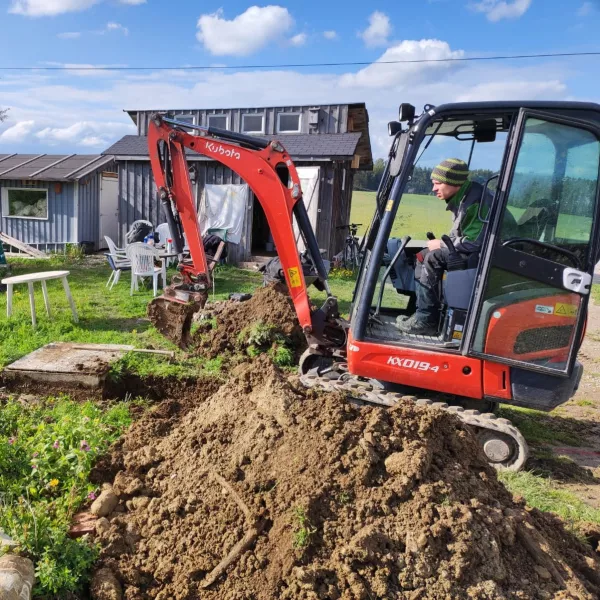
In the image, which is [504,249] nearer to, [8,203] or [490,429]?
[490,429]

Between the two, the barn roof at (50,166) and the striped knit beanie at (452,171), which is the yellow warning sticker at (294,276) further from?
the barn roof at (50,166)

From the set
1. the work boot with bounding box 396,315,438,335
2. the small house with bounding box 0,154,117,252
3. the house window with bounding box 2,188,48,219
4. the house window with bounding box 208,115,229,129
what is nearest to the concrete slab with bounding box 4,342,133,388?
the work boot with bounding box 396,315,438,335

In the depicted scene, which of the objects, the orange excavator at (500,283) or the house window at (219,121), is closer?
the orange excavator at (500,283)

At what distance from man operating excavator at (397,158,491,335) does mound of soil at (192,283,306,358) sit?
2.55 m

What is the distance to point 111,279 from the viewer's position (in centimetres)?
1171

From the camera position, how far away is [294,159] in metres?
14.3

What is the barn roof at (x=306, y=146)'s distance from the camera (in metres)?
14.0

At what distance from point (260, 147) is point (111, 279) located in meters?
7.32

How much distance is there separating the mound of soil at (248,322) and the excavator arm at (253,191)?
2.89 feet

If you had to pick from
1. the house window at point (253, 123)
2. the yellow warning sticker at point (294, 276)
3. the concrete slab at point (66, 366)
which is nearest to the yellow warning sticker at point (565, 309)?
the yellow warning sticker at point (294, 276)

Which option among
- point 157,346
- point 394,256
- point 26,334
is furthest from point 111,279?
point 394,256

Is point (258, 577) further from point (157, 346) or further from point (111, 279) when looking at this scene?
point (111, 279)

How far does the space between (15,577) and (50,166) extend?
17.3 metres

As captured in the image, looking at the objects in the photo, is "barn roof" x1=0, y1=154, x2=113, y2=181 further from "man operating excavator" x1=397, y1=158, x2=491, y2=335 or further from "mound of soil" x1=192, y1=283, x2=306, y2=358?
"man operating excavator" x1=397, y1=158, x2=491, y2=335
